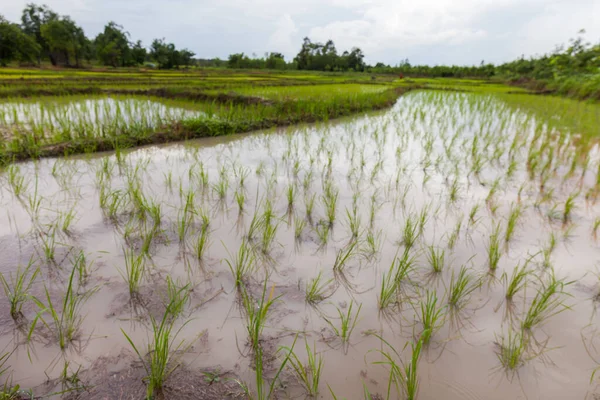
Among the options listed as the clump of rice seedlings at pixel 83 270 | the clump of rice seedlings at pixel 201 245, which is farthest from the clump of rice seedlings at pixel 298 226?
the clump of rice seedlings at pixel 83 270

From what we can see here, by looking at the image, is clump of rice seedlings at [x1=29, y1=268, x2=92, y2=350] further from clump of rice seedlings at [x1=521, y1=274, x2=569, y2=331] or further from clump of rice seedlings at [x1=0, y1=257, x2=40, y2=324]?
clump of rice seedlings at [x1=521, y1=274, x2=569, y2=331]

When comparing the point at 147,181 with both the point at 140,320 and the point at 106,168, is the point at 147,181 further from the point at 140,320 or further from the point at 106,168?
the point at 140,320

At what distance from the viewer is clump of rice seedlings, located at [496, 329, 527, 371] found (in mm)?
1273

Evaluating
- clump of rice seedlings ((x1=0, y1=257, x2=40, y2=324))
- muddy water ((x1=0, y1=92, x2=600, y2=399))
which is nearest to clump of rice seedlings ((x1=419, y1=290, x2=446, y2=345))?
muddy water ((x1=0, y1=92, x2=600, y2=399))

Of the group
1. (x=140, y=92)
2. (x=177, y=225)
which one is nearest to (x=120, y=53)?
(x=140, y=92)

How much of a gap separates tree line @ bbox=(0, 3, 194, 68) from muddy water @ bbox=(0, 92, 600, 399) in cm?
2930

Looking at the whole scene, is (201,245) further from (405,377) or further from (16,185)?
(16,185)

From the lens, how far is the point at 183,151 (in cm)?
435

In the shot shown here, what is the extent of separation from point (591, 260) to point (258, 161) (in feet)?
10.9

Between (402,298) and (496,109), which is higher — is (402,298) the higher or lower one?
the lower one

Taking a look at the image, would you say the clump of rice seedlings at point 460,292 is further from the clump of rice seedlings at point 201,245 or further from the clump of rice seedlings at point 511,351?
the clump of rice seedlings at point 201,245

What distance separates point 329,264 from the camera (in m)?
1.95

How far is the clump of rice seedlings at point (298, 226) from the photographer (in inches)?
89.6

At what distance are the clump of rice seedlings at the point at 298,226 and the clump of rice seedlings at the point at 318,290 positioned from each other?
1.72ft
